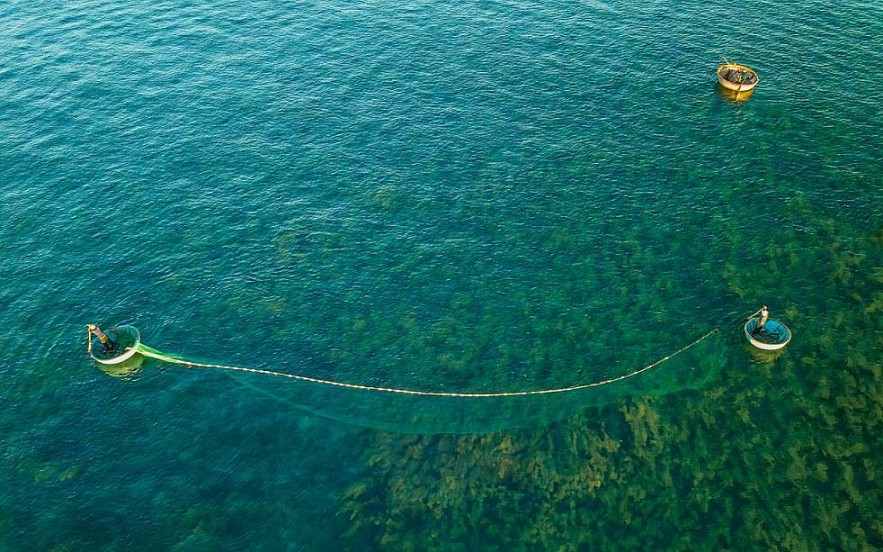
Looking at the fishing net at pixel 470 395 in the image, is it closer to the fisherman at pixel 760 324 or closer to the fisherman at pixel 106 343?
the fisherman at pixel 106 343

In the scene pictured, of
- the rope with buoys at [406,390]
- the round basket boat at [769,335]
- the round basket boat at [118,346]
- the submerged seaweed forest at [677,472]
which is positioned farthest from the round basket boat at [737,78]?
the round basket boat at [118,346]

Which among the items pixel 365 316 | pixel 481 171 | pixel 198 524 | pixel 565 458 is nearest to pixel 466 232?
pixel 481 171

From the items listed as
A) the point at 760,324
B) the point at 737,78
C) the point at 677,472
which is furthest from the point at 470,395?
the point at 737,78

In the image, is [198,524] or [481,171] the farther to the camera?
[481,171]

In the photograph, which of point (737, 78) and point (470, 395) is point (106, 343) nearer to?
point (470, 395)

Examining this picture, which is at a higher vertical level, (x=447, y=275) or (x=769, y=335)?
(x=447, y=275)

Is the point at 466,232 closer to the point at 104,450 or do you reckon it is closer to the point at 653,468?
the point at 653,468

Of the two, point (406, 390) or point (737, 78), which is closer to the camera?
point (406, 390)

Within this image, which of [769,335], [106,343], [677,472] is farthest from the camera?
[106,343]
